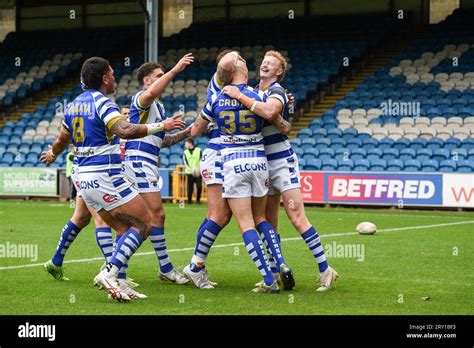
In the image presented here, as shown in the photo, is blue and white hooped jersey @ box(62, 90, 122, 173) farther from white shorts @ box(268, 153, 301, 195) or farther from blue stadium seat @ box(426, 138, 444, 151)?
blue stadium seat @ box(426, 138, 444, 151)

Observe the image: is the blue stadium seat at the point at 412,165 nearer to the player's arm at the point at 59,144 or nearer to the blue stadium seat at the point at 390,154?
the blue stadium seat at the point at 390,154

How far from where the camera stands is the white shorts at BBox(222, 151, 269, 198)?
9.59 metres

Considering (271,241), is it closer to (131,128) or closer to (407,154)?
(131,128)

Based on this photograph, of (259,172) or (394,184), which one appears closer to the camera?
(259,172)

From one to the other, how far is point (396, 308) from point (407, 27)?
28235 millimetres

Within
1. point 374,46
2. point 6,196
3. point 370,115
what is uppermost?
point 374,46

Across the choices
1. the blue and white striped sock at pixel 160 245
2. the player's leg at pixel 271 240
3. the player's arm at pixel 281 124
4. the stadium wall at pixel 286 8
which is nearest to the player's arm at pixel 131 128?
the player's arm at pixel 281 124

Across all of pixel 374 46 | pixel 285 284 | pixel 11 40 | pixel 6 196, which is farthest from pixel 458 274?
pixel 11 40

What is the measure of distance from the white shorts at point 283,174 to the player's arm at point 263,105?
70 cm

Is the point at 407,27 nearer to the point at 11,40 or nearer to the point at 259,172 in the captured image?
the point at 11,40

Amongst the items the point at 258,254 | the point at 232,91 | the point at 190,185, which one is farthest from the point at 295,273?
the point at 190,185

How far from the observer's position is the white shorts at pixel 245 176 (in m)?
9.59

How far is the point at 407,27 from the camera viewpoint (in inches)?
1395

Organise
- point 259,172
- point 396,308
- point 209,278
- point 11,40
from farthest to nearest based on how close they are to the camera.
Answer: point 11,40 < point 209,278 < point 259,172 < point 396,308
